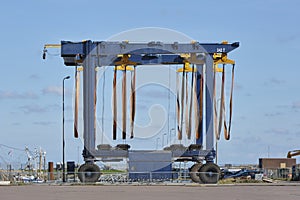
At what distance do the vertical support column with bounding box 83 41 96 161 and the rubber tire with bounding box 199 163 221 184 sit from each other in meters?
8.27

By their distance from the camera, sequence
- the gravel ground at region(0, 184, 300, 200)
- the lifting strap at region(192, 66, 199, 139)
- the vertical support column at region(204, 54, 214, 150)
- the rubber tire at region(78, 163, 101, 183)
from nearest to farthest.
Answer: the gravel ground at region(0, 184, 300, 200) < the rubber tire at region(78, 163, 101, 183) < the vertical support column at region(204, 54, 214, 150) < the lifting strap at region(192, 66, 199, 139)

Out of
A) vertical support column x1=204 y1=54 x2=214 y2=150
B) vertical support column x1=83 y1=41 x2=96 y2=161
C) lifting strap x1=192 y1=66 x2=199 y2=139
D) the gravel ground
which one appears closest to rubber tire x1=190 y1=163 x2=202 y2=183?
vertical support column x1=204 y1=54 x2=214 y2=150

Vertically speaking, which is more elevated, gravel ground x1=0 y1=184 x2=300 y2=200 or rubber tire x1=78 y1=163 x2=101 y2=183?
rubber tire x1=78 y1=163 x2=101 y2=183

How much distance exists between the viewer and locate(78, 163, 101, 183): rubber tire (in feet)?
159

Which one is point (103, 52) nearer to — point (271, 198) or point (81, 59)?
point (81, 59)

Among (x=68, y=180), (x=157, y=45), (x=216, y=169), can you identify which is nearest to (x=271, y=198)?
(x=216, y=169)

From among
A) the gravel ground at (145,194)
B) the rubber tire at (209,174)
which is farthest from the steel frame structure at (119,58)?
the gravel ground at (145,194)

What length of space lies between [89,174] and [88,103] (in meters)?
5.21

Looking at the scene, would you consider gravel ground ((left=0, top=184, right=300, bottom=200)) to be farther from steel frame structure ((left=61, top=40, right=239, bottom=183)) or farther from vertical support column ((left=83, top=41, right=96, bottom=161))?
steel frame structure ((left=61, top=40, right=239, bottom=183))

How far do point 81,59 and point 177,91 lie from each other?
10.7 meters

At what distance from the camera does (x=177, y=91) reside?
57031 mm

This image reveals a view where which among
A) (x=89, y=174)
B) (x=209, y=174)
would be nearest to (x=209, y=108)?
(x=209, y=174)

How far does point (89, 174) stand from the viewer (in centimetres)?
4866

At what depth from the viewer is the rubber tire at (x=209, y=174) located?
1925 inches
